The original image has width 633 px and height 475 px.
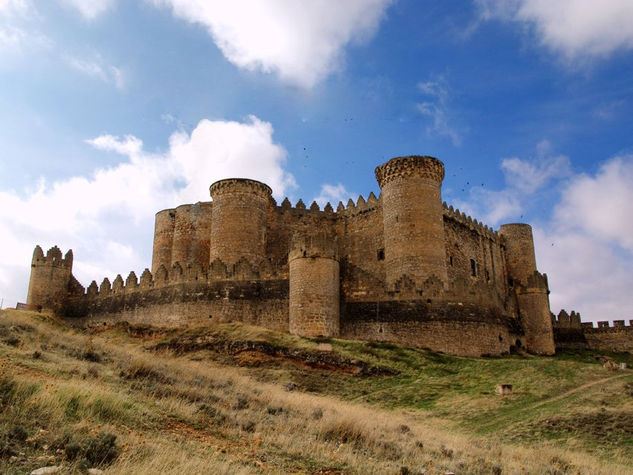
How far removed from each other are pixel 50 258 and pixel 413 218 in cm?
2146

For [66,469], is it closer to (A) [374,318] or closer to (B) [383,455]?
(B) [383,455]

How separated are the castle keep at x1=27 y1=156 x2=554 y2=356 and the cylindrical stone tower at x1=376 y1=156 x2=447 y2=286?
55 millimetres

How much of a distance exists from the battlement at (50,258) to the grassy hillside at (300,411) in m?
14.5

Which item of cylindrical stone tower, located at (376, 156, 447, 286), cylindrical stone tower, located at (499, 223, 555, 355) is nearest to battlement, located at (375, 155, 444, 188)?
cylindrical stone tower, located at (376, 156, 447, 286)

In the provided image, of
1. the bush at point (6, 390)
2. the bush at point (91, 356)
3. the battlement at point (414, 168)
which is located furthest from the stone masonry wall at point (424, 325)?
the bush at point (6, 390)

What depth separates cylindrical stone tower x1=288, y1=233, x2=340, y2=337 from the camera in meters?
25.4

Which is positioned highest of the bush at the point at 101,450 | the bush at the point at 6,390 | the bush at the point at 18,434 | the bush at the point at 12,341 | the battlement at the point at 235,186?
the battlement at the point at 235,186

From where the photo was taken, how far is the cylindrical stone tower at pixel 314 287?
25.4 metres

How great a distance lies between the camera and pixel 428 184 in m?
30.8

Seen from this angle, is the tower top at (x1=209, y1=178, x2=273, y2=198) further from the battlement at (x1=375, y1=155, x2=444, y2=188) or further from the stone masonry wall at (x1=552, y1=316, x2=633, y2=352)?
the stone masonry wall at (x1=552, y1=316, x2=633, y2=352)

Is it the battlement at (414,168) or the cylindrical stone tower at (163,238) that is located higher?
the battlement at (414,168)

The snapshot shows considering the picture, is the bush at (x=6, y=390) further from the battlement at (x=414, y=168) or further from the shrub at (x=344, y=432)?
the battlement at (x=414, y=168)

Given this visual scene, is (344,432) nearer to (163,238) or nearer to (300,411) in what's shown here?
(300,411)

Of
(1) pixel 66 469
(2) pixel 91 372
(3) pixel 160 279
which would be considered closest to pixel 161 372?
(2) pixel 91 372
